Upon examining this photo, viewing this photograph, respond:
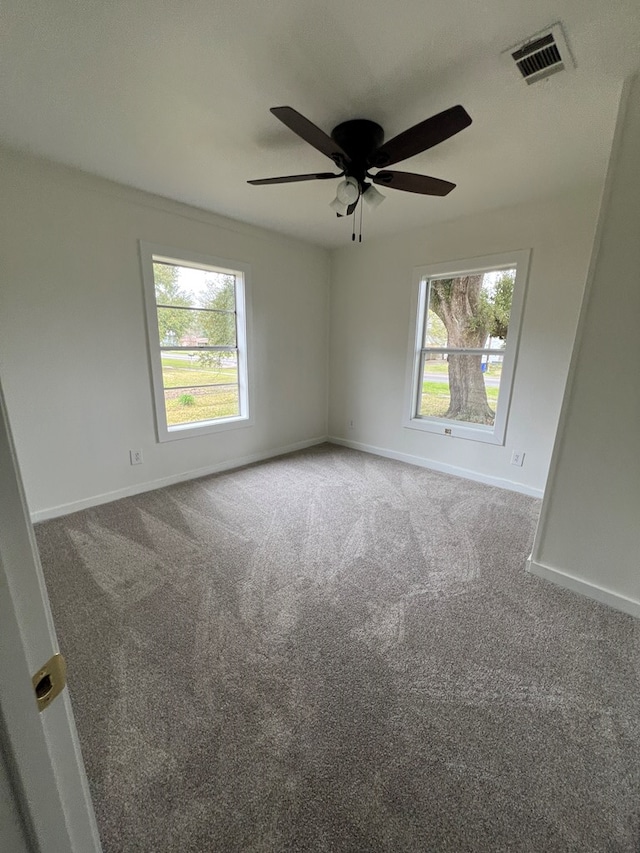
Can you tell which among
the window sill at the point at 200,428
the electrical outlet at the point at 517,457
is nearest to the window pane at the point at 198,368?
the window sill at the point at 200,428

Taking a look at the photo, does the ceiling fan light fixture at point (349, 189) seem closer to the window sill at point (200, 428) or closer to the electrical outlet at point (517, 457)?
the window sill at point (200, 428)

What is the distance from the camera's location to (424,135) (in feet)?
5.07

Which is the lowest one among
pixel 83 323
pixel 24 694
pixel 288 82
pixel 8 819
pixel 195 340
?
pixel 8 819

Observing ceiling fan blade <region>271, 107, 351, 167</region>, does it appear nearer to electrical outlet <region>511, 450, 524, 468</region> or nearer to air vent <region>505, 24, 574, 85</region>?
air vent <region>505, 24, 574, 85</region>

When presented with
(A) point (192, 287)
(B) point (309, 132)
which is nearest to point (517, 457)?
(B) point (309, 132)

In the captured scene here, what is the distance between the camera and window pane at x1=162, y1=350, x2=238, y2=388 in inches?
126

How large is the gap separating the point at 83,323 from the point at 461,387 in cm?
347

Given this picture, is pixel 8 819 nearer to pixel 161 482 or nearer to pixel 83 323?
pixel 83 323

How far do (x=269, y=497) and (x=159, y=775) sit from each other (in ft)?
6.60

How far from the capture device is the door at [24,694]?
1.35ft

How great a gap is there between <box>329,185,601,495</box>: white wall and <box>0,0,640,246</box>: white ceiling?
49 centimetres

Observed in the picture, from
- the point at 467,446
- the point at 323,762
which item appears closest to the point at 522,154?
the point at 467,446

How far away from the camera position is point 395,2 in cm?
123

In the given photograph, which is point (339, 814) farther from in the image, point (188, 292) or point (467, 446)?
point (188, 292)
